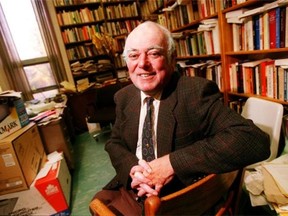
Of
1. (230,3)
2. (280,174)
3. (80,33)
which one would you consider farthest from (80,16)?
(280,174)

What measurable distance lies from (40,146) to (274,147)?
1.93 m

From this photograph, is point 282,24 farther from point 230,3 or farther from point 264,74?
point 230,3

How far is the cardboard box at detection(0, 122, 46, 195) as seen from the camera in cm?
148

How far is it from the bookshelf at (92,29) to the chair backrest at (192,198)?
3161 millimetres

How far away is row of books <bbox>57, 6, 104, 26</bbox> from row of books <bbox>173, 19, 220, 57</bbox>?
1.64 meters

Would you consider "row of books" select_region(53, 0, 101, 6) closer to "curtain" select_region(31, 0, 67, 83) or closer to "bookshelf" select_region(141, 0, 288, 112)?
"curtain" select_region(31, 0, 67, 83)

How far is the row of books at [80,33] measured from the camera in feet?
11.4

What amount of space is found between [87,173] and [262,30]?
2.17 m

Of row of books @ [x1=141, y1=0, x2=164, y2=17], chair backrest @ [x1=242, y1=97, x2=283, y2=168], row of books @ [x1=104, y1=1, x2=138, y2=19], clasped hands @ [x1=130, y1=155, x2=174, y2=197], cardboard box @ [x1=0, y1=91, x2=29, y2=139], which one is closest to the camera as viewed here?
clasped hands @ [x1=130, y1=155, x2=174, y2=197]

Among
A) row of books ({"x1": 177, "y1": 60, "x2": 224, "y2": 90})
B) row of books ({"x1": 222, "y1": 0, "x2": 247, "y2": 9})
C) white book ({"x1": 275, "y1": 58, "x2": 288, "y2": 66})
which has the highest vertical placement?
row of books ({"x1": 222, "y1": 0, "x2": 247, "y2": 9})

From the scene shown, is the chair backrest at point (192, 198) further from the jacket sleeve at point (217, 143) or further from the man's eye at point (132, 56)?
the man's eye at point (132, 56)

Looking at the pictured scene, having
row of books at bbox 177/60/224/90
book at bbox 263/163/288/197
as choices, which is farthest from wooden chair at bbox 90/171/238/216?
row of books at bbox 177/60/224/90

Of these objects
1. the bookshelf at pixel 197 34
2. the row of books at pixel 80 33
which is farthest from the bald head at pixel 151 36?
the row of books at pixel 80 33

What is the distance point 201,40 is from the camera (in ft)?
7.55
